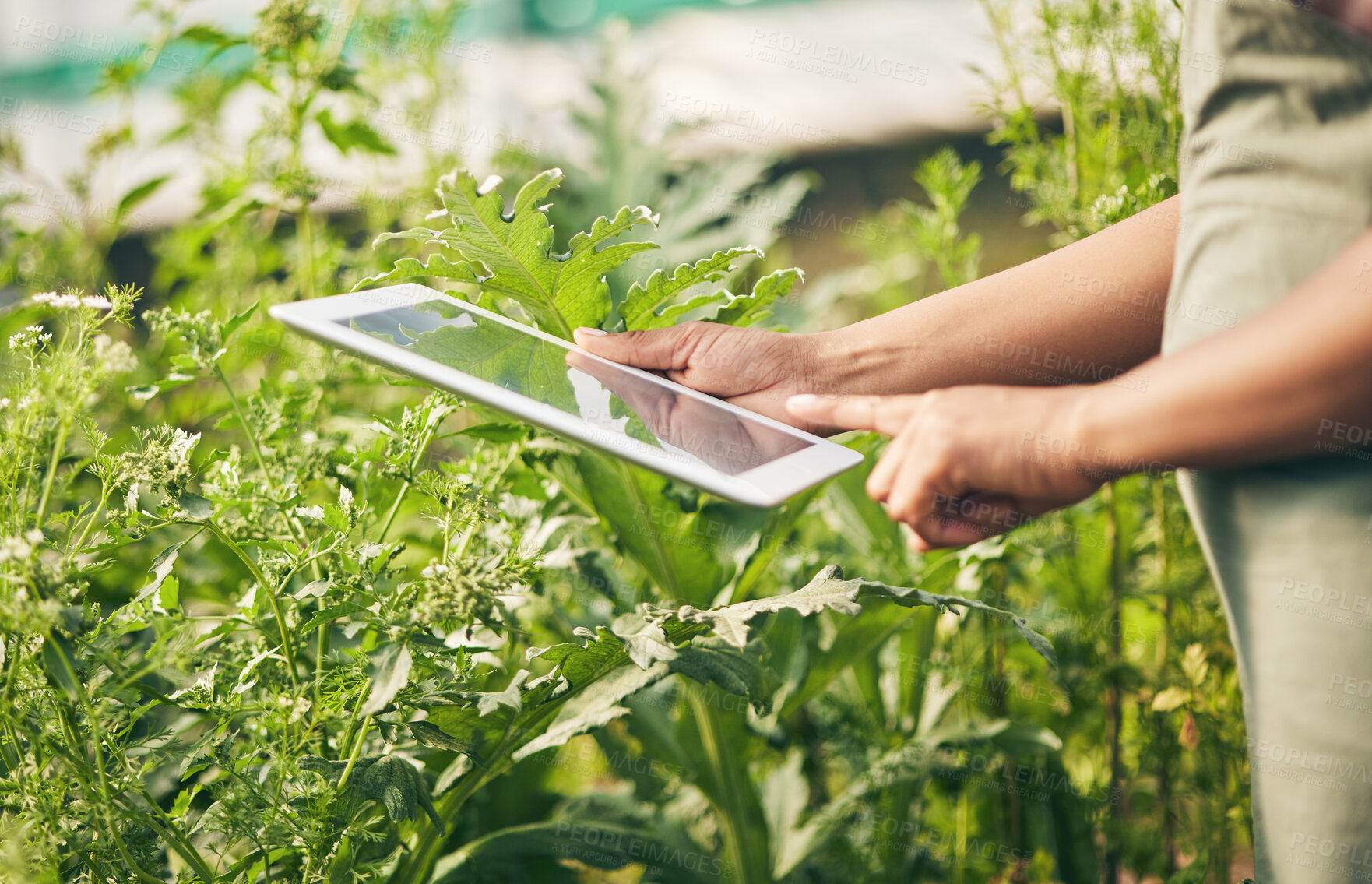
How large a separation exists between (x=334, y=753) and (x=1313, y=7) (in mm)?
1193

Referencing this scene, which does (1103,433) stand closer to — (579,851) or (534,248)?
(534,248)

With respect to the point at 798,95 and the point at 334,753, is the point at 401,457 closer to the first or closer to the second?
the point at 334,753

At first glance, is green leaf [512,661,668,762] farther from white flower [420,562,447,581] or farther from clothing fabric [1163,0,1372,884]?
clothing fabric [1163,0,1372,884]

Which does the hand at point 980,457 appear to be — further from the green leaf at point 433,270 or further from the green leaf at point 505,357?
the green leaf at point 433,270

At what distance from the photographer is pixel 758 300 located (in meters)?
1.14

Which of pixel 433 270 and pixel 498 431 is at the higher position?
pixel 433 270

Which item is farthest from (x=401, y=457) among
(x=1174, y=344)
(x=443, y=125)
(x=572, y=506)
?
(x=443, y=125)

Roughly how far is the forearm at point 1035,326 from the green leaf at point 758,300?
0.10 m

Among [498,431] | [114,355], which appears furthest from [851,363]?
[114,355]

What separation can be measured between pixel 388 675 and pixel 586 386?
1.24ft

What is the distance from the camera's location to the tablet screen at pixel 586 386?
2.98ft

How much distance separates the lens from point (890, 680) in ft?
5.40

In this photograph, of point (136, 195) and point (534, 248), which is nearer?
point (534, 248)

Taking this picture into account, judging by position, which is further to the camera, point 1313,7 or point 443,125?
point 443,125
